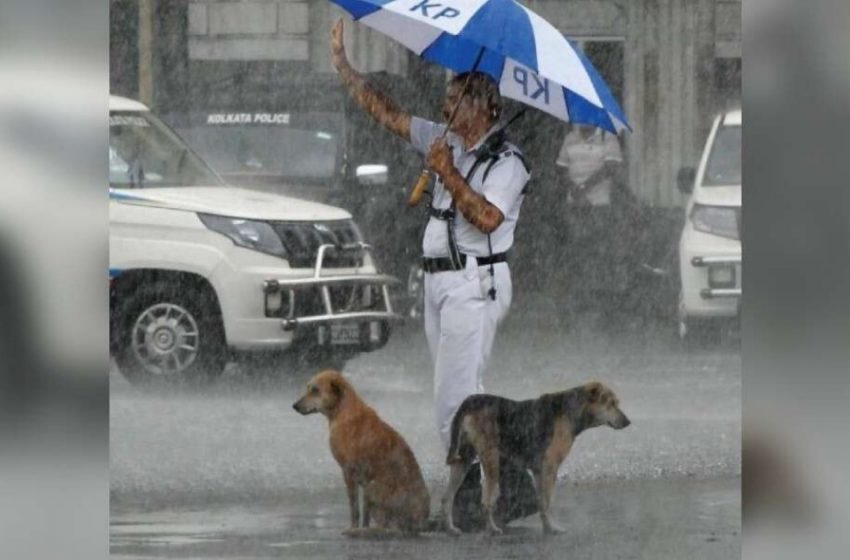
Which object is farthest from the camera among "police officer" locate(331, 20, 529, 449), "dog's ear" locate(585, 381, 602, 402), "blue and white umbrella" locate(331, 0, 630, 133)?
"dog's ear" locate(585, 381, 602, 402)

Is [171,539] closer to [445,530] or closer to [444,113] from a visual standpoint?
[445,530]

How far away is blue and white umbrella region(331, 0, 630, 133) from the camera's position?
8336 mm

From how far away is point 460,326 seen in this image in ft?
28.6

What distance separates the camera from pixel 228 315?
8680mm

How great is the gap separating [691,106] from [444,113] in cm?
101

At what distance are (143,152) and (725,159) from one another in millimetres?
2364

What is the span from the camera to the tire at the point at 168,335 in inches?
342

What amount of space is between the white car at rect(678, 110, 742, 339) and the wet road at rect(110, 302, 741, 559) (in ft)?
0.52

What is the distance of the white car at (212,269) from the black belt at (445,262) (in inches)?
6.4

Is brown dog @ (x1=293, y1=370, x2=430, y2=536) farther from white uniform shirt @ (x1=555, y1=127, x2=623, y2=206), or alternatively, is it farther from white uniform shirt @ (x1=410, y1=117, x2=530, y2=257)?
white uniform shirt @ (x1=555, y1=127, x2=623, y2=206)

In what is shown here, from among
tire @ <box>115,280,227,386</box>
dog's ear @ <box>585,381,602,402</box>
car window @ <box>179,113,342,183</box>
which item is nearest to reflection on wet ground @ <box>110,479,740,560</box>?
dog's ear @ <box>585,381,602,402</box>

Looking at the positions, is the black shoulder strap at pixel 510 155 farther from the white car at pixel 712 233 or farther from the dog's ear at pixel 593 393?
the dog's ear at pixel 593 393

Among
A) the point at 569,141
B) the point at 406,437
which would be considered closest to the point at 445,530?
the point at 406,437

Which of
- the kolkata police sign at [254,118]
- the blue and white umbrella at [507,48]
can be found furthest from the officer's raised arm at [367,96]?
the kolkata police sign at [254,118]
